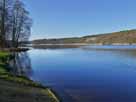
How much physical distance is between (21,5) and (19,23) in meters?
6.13

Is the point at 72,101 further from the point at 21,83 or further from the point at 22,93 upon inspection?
the point at 21,83

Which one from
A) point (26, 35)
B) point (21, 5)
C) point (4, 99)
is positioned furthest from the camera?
point (26, 35)

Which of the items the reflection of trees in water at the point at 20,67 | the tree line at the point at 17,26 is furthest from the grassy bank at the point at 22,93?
the tree line at the point at 17,26

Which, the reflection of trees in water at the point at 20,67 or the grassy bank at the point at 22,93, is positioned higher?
the grassy bank at the point at 22,93

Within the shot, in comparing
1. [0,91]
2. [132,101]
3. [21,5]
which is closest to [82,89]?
[132,101]

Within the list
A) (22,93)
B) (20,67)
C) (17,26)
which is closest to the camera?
(22,93)

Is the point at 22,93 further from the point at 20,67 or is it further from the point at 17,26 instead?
the point at 17,26

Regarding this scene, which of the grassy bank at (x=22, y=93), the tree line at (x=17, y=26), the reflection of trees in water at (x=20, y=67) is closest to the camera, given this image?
the grassy bank at (x=22, y=93)

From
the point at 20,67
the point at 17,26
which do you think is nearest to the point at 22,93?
the point at 20,67

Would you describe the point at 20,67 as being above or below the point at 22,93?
below

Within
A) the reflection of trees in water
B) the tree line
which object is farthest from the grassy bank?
the tree line

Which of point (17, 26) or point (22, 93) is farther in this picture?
point (17, 26)

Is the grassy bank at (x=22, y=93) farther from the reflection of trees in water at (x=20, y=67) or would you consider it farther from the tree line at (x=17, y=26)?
the tree line at (x=17, y=26)

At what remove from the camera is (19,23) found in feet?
266
